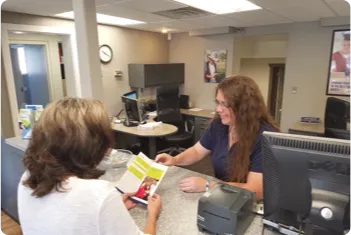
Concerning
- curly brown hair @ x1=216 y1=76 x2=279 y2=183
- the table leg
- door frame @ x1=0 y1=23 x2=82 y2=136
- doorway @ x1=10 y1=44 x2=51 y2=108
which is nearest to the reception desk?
curly brown hair @ x1=216 y1=76 x2=279 y2=183

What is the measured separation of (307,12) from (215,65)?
2.03 meters

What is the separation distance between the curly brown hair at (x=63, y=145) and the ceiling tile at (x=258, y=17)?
297 cm

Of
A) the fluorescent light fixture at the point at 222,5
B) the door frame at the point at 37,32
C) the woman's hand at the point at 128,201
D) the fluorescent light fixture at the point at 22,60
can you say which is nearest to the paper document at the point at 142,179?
the woman's hand at the point at 128,201

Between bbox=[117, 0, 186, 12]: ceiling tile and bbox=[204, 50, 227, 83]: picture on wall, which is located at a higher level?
bbox=[117, 0, 186, 12]: ceiling tile

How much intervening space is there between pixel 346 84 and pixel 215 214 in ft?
12.3

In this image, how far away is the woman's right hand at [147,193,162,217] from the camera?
112 centimetres

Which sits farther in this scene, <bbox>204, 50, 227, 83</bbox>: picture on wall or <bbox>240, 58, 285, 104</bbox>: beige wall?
<bbox>240, 58, 285, 104</bbox>: beige wall

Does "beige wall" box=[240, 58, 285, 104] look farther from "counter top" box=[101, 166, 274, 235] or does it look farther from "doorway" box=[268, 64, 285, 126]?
"counter top" box=[101, 166, 274, 235]

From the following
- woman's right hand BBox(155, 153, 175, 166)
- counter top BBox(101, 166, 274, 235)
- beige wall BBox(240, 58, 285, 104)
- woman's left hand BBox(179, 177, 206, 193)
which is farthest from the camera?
beige wall BBox(240, 58, 285, 104)

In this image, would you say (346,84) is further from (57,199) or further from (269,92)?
(57,199)

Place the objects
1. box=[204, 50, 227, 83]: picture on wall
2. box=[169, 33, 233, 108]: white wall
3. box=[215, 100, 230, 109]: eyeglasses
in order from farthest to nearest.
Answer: box=[169, 33, 233, 108]: white wall < box=[204, 50, 227, 83]: picture on wall < box=[215, 100, 230, 109]: eyeglasses

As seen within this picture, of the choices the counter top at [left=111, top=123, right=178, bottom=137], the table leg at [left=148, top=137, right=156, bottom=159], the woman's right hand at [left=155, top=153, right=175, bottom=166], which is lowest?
the table leg at [left=148, top=137, right=156, bottom=159]

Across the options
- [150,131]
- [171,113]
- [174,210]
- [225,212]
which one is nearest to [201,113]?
[171,113]

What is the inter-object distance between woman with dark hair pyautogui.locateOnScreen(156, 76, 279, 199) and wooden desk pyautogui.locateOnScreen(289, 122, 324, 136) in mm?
2483
